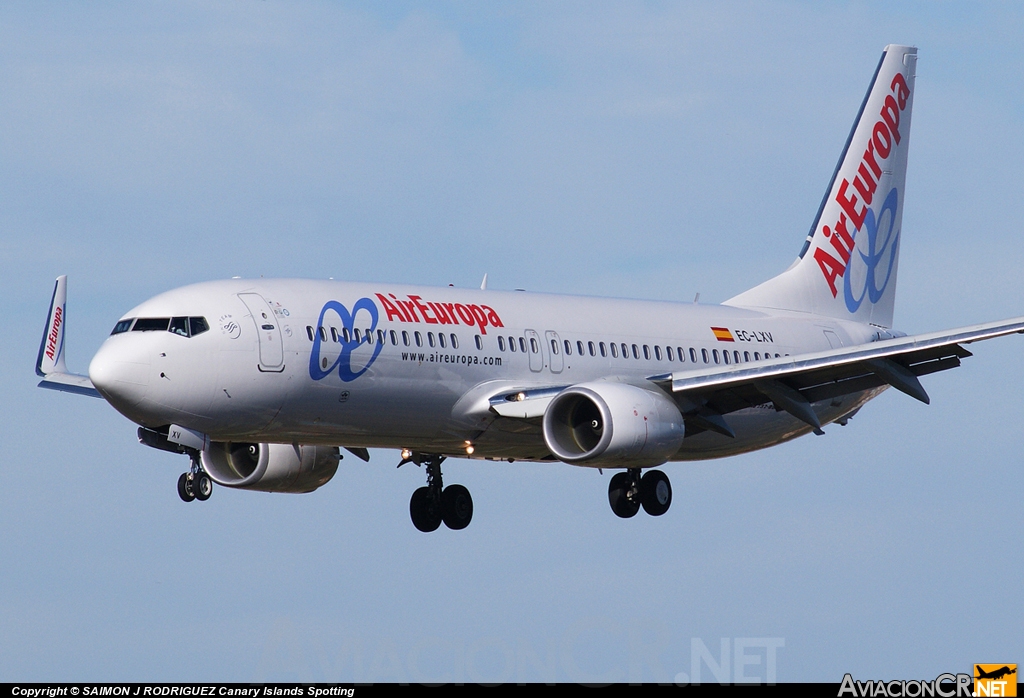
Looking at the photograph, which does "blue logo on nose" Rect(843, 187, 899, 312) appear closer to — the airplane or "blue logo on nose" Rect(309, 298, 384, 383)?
the airplane

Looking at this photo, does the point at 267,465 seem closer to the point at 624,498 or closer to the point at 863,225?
the point at 624,498

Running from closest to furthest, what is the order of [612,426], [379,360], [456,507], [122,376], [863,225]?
[122,376], [379,360], [612,426], [456,507], [863,225]

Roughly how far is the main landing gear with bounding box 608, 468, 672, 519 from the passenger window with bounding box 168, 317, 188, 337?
11403 mm

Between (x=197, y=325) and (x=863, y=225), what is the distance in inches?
913

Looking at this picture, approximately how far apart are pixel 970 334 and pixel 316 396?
43.9 ft

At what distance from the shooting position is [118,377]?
3309 cm

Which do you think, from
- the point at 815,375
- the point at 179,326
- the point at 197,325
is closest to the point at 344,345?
the point at 197,325

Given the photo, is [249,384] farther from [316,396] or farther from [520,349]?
[520,349]

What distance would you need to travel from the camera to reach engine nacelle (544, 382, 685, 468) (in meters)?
36.6

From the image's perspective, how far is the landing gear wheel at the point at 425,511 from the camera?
42719mm

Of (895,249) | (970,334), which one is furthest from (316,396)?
(895,249)

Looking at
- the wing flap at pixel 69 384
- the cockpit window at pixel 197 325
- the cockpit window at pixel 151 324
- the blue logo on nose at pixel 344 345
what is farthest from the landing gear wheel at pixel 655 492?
the wing flap at pixel 69 384

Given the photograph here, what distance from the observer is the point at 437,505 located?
42.7 metres

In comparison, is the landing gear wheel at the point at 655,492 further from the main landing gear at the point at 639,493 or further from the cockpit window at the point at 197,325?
the cockpit window at the point at 197,325
